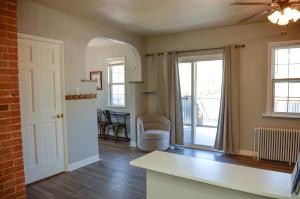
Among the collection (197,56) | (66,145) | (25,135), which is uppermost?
(197,56)

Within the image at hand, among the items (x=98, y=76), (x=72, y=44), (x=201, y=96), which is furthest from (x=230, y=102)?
(x=98, y=76)

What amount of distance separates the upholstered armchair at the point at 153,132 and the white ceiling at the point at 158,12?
80.0 inches

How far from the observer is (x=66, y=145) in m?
3.64

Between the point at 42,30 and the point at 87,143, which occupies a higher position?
the point at 42,30

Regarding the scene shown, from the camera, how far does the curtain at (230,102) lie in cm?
441

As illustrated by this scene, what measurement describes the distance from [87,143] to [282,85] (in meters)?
3.77

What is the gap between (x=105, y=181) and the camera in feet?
10.8

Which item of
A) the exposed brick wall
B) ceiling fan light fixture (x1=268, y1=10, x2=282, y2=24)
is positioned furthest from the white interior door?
ceiling fan light fixture (x1=268, y1=10, x2=282, y2=24)

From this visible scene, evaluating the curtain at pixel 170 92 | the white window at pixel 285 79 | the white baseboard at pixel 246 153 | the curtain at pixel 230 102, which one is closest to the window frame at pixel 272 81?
the white window at pixel 285 79

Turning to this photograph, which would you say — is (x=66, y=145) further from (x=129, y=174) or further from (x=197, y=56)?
(x=197, y=56)

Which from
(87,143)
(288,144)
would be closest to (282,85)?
(288,144)

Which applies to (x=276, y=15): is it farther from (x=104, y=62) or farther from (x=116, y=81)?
(x=104, y=62)

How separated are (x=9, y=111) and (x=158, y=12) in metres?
2.57

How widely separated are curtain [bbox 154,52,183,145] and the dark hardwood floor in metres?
0.78
